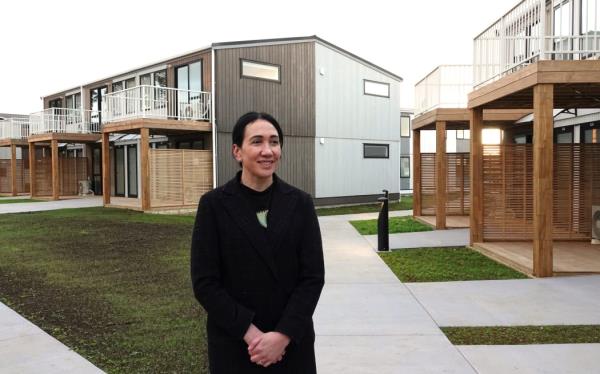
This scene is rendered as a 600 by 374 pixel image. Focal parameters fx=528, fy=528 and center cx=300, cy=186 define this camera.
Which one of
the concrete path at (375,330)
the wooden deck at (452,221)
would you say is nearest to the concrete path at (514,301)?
the concrete path at (375,330)

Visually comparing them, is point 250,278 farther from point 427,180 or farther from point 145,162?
point 145,162

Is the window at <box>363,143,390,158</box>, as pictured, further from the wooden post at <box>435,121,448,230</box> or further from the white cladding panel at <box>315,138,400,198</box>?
the wooden post at <box>435,121,448,230</box>

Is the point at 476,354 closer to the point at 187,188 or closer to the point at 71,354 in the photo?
the point at 71,354

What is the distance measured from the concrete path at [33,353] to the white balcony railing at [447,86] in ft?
36.6

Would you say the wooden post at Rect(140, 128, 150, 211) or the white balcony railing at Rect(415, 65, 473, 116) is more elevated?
the white balcony railing at Rect(415, 65, 473, 116)

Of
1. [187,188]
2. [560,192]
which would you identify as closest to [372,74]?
[187,188]

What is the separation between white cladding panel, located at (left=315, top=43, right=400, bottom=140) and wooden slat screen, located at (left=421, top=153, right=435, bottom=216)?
264 inches

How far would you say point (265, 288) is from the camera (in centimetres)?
227

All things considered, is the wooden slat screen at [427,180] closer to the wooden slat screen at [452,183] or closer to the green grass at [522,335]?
the wooden slat screen at [452,183]

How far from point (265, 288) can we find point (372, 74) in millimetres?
23073

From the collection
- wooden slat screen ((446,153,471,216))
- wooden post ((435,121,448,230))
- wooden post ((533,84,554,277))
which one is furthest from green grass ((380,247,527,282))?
wooden slat screen ((446,153,471,216))

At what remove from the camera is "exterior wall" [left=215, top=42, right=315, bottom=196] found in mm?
18828

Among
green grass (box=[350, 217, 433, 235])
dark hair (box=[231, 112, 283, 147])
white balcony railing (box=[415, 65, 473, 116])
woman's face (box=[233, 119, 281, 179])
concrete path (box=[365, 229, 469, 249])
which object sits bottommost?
concrete path (box=[365, 229, 469, 249])

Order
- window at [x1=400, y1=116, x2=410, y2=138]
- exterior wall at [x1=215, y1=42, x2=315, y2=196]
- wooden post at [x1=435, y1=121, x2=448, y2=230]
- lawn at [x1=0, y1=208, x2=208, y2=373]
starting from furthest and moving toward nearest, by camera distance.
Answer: window at [x1=400, y1=116, x2=410, y2=138]
exterior wall at [x1=215, y1=42, x2=315, y2=196]
wooden post at [x1=435, y1=121, x2=448, y2=230]
lawn at [x1=0, y1=208, x2=208, y2=373]
